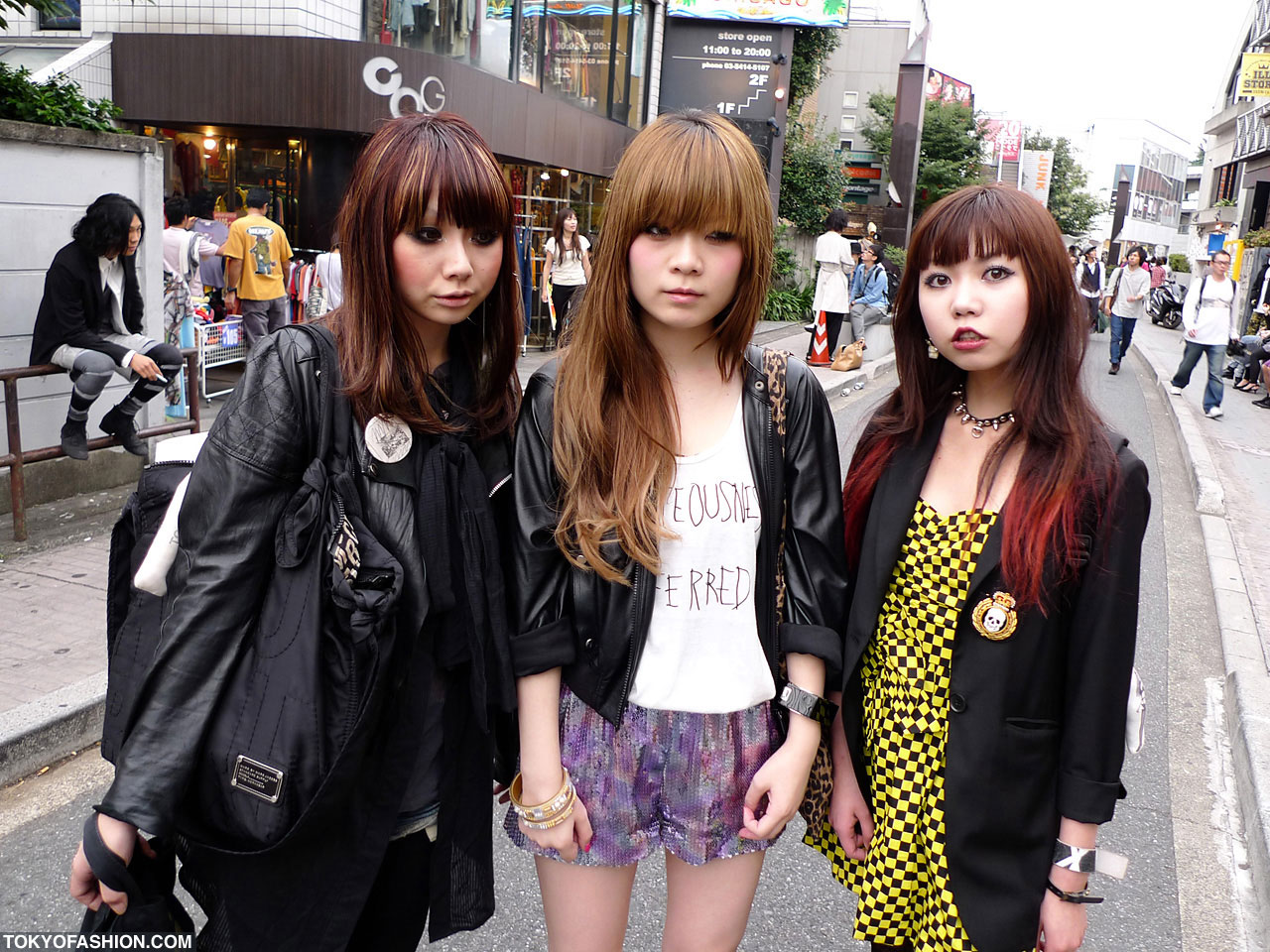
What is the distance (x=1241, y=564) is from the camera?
22.1 feet

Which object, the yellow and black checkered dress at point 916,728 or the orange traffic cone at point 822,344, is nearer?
the yellow and black checkered dress at point 916,728

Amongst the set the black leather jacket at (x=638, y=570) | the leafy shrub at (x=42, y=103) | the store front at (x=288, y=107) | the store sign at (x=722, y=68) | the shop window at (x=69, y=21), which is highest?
the store sign at (x=722, y=68)

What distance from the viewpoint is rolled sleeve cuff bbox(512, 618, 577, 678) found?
1686 millimetres

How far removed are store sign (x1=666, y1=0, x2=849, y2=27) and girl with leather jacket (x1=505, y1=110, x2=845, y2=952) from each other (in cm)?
1953

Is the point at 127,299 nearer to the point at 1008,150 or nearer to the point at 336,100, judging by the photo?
the point at 336,100

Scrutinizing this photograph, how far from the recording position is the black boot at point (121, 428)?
6.22 meters

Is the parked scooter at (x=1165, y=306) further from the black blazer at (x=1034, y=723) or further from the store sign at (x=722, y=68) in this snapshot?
the black blazer at (x=1034, y=723)


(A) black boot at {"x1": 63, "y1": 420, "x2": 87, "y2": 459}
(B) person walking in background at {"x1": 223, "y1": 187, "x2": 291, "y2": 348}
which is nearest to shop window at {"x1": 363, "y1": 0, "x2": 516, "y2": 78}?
(B) person walking in background at {"x1": 223, "y1": 187, "x2": 291, "y2": 348}

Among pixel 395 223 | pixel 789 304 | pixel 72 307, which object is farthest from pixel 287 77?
pixel 789 304

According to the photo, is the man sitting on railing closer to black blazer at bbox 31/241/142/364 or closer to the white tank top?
black blazer at bbox 31/241/142/364

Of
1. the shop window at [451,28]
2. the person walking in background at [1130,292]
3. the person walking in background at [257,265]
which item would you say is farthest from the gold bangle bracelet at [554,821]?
the person walking in background at [1130,292]

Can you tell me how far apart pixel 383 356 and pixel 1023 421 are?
1.11 m

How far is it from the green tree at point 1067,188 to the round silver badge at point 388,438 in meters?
62.3

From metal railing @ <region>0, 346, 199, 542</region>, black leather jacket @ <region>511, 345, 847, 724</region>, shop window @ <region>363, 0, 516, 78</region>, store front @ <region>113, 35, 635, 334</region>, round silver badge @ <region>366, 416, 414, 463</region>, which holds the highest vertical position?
shop window @ <region>363, 0, 516, 78</region>
